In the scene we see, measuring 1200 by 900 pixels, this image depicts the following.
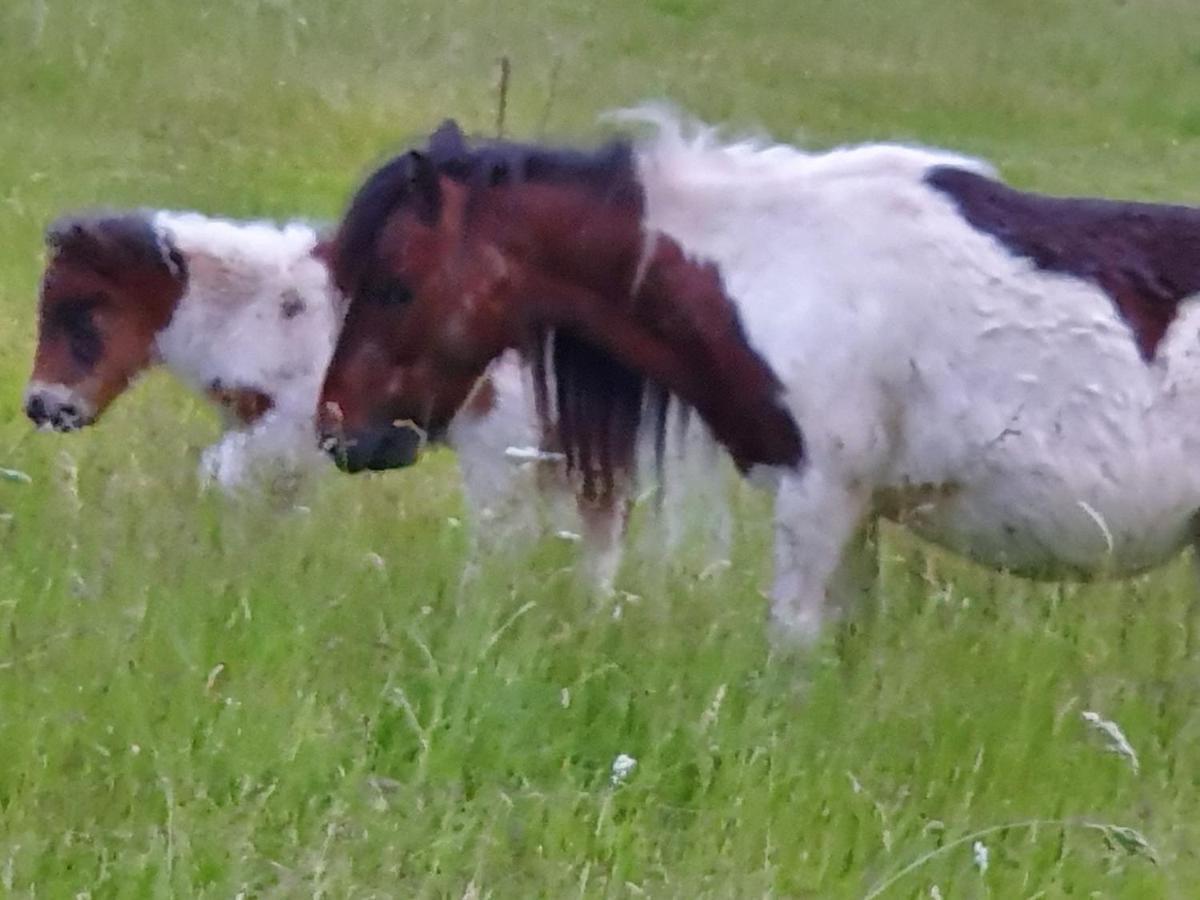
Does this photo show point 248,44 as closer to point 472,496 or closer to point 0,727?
point 472,496

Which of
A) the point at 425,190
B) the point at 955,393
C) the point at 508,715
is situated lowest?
the point at 508,715

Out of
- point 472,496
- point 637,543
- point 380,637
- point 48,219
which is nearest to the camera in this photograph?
point 380,637

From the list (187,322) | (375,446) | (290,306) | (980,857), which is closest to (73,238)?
(187,322)

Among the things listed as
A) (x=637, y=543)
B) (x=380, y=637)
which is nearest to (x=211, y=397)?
(x=637, y=543)

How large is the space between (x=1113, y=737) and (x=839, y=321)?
1.16m

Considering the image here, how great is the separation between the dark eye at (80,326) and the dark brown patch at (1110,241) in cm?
333

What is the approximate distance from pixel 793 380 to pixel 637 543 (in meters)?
1.17

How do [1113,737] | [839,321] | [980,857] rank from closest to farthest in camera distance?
[980,857] → [1113,737] → [839,321]

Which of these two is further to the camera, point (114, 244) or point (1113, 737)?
point (114, 244)

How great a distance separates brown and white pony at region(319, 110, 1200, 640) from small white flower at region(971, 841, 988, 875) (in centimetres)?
118

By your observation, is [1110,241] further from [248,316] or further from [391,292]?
[248,316]

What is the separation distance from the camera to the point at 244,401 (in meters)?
6.17

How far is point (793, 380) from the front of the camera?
155 inches

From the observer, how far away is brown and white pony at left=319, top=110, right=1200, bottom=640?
3982 millimetres
